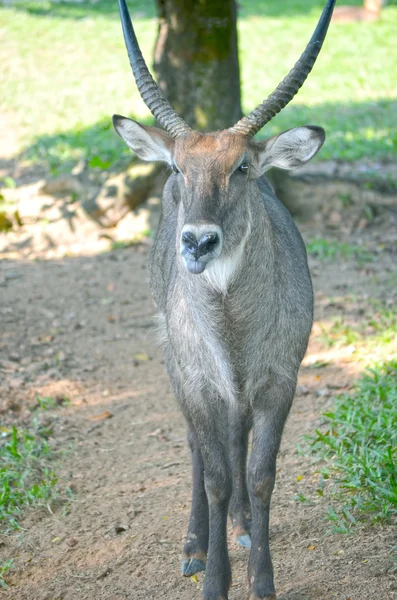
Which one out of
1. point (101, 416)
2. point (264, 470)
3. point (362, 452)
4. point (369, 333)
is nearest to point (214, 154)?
point (264, 470)

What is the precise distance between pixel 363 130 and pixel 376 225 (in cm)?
425

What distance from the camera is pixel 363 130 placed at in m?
12.7

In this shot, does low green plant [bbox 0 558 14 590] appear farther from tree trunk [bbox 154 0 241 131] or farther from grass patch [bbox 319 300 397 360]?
tree trunk [bbox 154 0 241 131]

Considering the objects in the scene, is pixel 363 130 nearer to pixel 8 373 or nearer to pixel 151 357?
pixel 151 357

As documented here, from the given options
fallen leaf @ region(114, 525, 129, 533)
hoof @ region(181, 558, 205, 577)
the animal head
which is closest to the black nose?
the animal head

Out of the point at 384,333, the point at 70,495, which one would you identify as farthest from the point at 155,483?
the point at 384,333

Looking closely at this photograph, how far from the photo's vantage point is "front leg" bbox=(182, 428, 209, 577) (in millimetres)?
4199

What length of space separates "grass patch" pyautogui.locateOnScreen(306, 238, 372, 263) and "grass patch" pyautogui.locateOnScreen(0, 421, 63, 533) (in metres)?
3.62

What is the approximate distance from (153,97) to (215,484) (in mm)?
1851

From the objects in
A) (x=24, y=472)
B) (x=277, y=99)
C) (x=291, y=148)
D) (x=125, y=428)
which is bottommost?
(x=125, y=428)

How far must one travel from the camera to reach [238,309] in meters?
3.82

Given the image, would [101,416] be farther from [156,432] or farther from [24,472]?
[24,472]

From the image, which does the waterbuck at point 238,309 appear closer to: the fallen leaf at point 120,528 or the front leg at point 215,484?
the front leg at point 215,484

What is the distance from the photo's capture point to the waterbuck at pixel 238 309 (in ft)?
12.2
